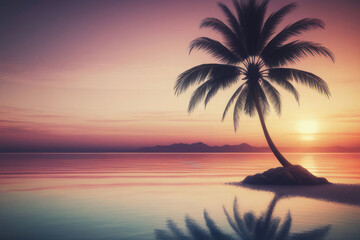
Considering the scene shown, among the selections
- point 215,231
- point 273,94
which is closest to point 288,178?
point 273,94

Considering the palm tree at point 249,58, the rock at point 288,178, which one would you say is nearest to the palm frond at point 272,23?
the palm tree at point 249,58

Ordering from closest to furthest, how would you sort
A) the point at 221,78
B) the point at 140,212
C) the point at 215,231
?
the point at 215,231 → the point at 140,212 → the point at 221,78

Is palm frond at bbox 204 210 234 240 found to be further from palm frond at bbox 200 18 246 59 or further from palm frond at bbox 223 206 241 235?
palm frond at bbox 200 18 246 59

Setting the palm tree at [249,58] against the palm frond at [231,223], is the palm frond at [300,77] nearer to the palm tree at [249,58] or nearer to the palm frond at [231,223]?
the palm tree at [249,58]

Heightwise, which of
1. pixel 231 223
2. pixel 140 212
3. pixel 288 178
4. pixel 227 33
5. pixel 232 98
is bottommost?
pixel 140 212

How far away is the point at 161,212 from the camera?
9742 mm

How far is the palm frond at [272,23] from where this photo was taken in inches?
674

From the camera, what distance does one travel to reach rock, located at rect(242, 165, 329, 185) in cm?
1675

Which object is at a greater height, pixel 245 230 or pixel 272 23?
pixel 272 23

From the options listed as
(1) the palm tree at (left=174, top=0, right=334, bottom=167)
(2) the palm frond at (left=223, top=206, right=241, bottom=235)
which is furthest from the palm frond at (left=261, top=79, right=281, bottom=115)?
(2) the palm frond at (left=223, top=206, right=241, bottom=235)

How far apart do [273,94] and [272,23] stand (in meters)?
4.12

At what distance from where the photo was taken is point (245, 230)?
725 cm

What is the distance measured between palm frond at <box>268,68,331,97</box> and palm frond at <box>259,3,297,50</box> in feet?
5.85

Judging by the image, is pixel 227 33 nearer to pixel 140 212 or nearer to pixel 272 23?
pixel 272 23
